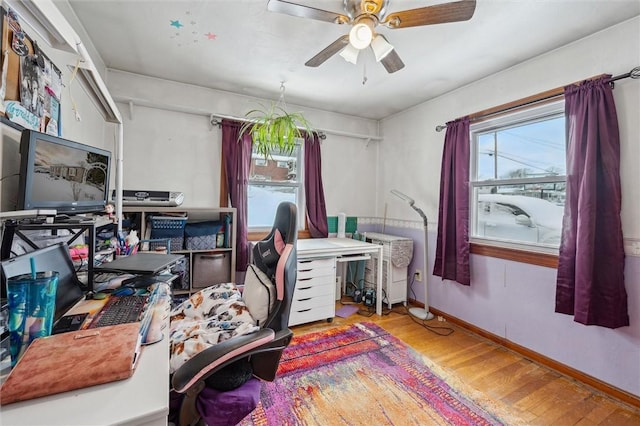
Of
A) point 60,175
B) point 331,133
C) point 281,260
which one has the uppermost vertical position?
point 331,133

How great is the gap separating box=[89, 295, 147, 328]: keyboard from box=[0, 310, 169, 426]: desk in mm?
394

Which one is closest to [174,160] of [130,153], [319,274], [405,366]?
[130,153]

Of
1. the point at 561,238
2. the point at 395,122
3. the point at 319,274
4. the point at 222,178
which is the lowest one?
the point at 319,274

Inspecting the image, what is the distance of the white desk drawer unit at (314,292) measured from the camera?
2.56 metres

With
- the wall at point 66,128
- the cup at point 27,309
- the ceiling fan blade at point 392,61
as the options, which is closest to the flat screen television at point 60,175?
the wall at point 66,128

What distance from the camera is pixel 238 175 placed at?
9.41 feet

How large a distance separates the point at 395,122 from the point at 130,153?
299cm

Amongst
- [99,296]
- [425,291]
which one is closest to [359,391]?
[425,291]

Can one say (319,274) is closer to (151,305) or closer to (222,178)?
(222,178)

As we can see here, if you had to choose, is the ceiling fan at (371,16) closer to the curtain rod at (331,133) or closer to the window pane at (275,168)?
the curtain rod at (331,133)

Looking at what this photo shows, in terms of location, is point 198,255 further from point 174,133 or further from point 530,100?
point 530,100

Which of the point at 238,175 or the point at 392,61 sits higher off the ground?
the point at 392,61

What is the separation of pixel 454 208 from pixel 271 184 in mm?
1986

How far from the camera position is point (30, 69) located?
3.58 ft
